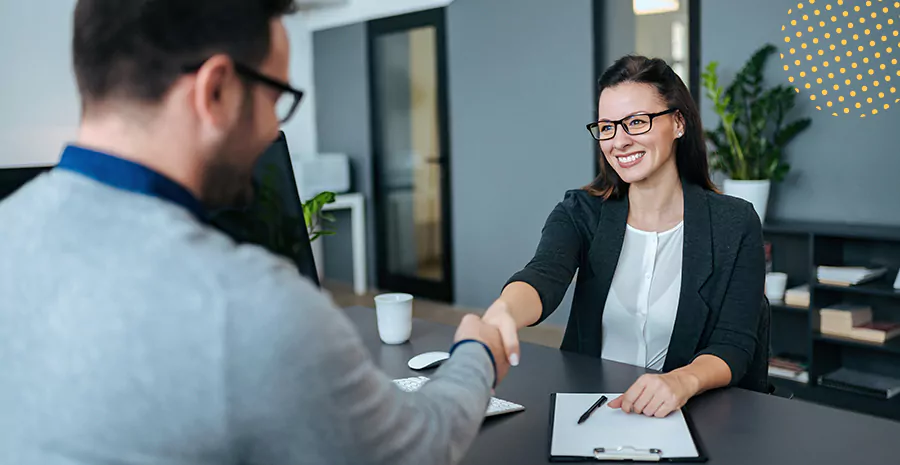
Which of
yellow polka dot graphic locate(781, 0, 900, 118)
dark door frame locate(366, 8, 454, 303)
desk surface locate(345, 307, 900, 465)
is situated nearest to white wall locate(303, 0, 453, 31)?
dark door frame locate(366, 8, 454, 303)

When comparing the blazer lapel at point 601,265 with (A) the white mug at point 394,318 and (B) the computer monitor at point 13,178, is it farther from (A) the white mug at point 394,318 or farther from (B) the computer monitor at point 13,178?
(B) the computer monitor at point 13,178

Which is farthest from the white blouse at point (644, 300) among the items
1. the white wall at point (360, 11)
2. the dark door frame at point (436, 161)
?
the white wall at point (360, 11)

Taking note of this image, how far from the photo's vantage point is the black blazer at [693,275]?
1.83 meters

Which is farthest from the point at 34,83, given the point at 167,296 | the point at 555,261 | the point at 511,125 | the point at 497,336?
the point at 167,296

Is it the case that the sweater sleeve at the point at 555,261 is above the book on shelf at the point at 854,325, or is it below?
above

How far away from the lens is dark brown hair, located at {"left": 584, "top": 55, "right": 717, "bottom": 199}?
6.60 ft

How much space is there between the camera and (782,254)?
4027 mm

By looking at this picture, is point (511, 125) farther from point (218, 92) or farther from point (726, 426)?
point (218, 92)

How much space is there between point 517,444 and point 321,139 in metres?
5.98

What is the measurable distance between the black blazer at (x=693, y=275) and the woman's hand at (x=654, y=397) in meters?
0.30

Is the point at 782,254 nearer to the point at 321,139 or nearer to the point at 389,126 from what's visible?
the point at 389,126

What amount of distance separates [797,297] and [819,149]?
2.43ft

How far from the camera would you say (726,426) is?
135 cm

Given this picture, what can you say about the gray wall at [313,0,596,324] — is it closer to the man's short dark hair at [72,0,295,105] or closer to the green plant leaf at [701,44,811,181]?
the green plant leaf at [701,44,811,181]
